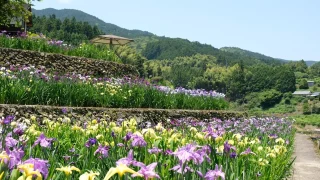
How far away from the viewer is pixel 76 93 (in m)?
8.80

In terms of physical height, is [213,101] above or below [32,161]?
below

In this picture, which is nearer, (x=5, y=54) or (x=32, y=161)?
(x=32, y=161)

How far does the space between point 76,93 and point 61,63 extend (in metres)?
4.21

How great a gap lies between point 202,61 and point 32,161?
19400 centimetres

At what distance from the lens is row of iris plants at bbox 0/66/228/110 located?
7.89 m

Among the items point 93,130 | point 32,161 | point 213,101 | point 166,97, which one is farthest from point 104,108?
point 32,161

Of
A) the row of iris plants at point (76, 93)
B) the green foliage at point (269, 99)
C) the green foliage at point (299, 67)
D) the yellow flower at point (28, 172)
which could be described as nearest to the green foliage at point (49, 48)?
the row of iris plants at point (76, 93)

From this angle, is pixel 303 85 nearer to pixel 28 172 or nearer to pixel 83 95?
pixel 83 95

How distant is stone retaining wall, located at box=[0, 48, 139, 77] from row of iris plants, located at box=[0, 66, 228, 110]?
1.64 meters

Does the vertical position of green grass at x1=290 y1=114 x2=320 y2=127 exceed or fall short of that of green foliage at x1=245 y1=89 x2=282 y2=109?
it exceeds it

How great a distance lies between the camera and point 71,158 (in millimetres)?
2670

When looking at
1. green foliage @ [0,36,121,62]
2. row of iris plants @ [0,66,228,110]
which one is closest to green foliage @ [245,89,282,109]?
green foliage @ [0,36,121,62]

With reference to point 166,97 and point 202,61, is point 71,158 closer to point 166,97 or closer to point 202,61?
point 166,97

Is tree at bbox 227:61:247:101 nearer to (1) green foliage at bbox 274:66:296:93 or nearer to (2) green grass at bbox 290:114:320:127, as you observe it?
(1) green foliage at bbox 274:66:296:93
